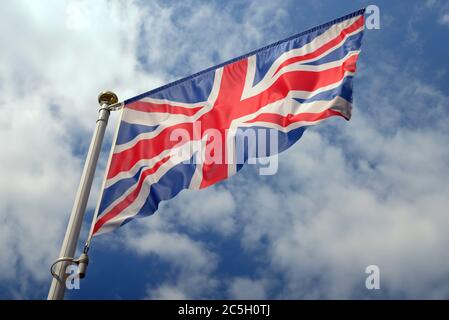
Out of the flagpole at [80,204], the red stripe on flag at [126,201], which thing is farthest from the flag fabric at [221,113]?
the flagpole at [80,204]

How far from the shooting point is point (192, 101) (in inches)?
437

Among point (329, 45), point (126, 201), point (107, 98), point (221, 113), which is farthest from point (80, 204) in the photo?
point (329, 45)

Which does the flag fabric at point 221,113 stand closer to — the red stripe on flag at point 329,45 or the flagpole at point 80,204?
the red stripe on flag at point 329,45

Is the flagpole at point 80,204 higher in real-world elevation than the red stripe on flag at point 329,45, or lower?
lower

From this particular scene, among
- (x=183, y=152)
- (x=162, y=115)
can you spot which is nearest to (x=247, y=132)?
(x=183, y=152)

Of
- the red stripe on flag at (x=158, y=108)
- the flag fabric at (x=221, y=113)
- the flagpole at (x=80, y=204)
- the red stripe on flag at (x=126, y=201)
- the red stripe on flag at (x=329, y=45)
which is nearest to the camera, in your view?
the flagpole at (x=80, y=204)

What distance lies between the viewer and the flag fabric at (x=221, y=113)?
31.8 ft

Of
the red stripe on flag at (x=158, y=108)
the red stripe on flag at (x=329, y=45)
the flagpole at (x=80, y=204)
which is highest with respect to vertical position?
the red stripe on flag at (x=329, y=45)

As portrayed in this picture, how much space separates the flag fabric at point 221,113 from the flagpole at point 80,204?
31 cm
